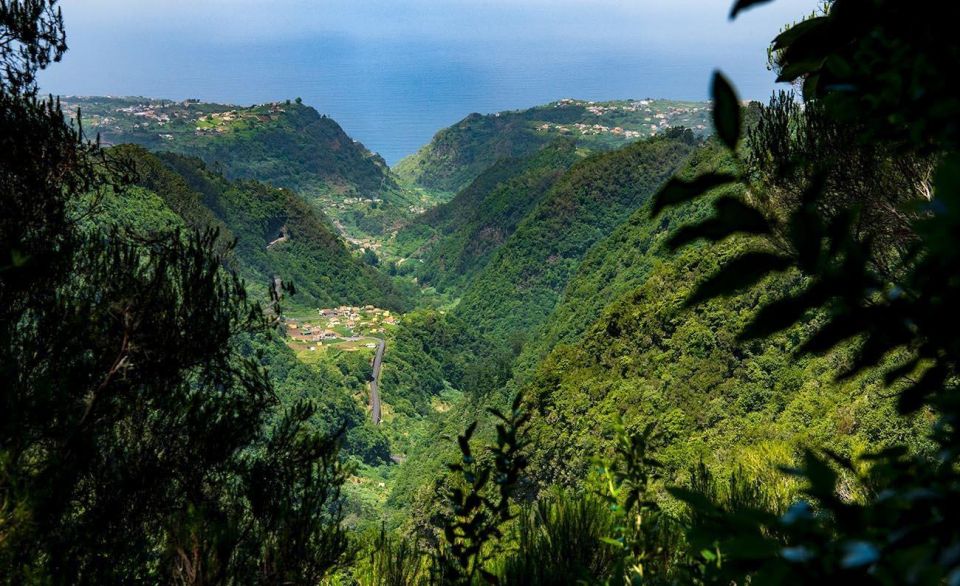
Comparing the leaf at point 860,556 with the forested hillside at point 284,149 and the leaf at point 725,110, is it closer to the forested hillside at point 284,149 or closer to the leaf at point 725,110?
the leaf at point 725,110

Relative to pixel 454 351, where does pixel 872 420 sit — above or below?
above

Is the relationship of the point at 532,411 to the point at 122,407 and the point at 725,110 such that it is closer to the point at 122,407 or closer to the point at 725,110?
the point at 122,407

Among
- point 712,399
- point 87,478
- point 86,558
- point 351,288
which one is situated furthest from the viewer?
point 351,288

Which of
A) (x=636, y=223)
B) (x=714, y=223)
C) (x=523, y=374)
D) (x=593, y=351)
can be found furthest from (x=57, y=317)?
(x=636, y=223)

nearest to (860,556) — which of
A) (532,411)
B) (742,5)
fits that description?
(742,5)

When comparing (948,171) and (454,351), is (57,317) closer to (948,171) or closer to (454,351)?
(948,171)

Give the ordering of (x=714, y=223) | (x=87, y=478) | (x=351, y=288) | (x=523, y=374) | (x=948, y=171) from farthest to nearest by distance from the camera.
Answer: (x=351, y=288)
(x=523, y=374)
(x=87, y=478)
(x=714, y=223)
(x=948, y=171)

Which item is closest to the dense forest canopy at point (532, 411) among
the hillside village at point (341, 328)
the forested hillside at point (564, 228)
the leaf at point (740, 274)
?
the leaf at point (740, 274)
